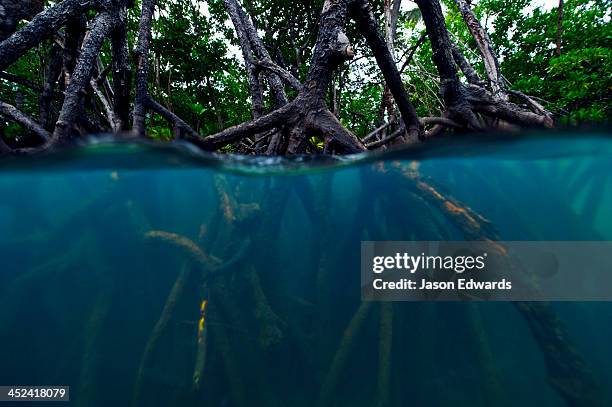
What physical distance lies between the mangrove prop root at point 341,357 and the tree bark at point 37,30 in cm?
484

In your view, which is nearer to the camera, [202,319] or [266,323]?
[266,323]

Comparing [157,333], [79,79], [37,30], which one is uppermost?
[37,30]

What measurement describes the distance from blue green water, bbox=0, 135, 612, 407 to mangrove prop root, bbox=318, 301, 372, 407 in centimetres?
2

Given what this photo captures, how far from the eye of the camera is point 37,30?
9.58 feet

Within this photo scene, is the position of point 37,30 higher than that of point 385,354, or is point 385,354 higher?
point 37,30

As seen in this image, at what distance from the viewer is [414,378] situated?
6.48m

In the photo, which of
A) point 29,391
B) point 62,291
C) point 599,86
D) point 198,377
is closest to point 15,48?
point 29,391

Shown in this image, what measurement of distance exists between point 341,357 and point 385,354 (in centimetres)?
63

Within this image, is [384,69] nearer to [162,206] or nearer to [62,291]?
[162,206]

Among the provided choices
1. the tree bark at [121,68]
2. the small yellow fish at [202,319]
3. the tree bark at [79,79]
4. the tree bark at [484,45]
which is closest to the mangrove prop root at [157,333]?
the small yellow fish at [202,319]

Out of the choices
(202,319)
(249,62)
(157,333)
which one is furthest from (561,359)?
(249,62)

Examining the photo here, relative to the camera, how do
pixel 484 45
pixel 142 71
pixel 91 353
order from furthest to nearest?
1. pixel 484 45
2. pixel 91 353
3. pixel 142 71

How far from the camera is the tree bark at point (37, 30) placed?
277 cm

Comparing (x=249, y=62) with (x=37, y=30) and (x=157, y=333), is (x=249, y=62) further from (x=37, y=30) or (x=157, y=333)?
(x=157, y=333)
